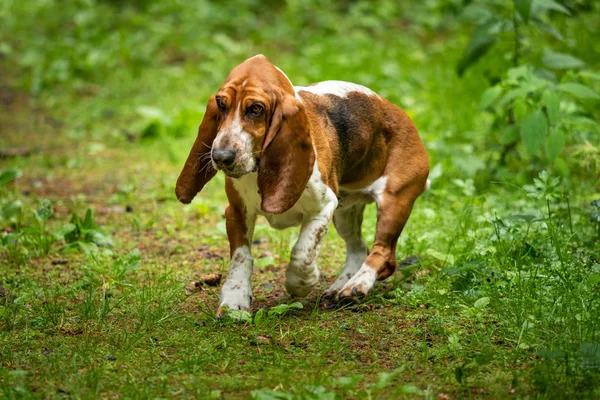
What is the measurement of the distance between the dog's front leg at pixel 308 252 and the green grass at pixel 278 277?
0.53 ft

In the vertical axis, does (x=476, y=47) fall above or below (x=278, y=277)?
above

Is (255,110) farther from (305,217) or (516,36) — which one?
(516,36)

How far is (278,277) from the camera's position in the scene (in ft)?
15.4

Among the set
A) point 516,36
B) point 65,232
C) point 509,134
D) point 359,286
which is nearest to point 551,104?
point 509,134

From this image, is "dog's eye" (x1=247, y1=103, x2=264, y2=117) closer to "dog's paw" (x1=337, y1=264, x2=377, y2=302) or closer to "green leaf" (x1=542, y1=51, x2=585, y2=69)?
"dog's paw" (x1=337, y1=264, x2=377, y2=302)

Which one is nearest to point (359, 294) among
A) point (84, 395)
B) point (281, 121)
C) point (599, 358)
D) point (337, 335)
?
point (337, 335)

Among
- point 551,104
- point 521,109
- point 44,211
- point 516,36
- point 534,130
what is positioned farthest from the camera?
point 516,36

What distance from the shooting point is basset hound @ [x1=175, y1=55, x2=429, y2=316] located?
3580 mm

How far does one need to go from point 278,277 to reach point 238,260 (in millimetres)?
768

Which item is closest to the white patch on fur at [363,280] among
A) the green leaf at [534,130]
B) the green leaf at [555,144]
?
the green leaf at [534,130]

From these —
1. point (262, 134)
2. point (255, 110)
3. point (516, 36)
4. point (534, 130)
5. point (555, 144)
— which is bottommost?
point (555, 144)

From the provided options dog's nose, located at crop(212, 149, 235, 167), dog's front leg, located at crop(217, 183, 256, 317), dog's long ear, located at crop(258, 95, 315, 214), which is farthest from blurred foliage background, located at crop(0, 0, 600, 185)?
dog's nose, located at crop(212, 149, 235, 167)

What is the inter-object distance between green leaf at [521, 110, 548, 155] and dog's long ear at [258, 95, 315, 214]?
2.12 metres

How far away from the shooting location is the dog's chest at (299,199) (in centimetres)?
385
